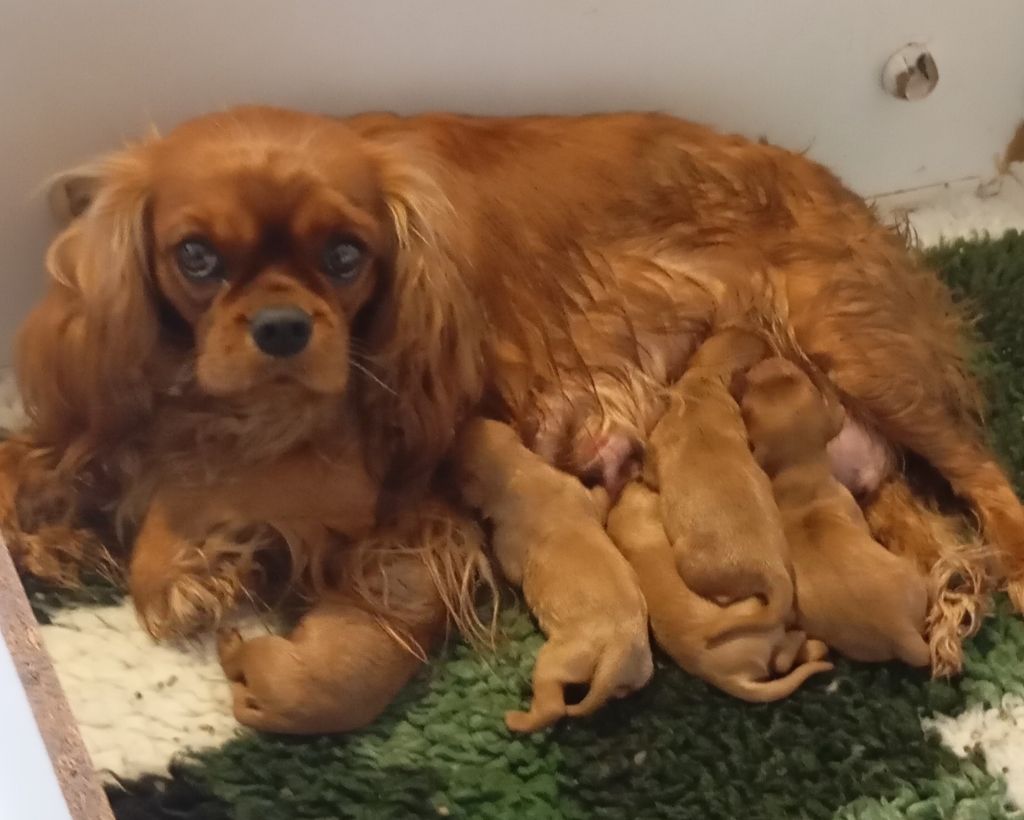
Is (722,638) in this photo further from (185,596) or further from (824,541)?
(185,596)

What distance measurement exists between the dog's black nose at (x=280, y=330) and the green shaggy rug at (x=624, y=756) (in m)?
0.44

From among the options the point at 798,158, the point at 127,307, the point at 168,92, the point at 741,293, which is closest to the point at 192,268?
the point at 127,307

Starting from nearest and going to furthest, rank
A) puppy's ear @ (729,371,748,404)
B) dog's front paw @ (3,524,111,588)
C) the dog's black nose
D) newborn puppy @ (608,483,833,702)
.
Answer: the dog's black nose
newborn puppy @ (608,483,833,702)
dog's front paw @ (3,524,111,588)
puppy's ear @ (729,371,748,404)

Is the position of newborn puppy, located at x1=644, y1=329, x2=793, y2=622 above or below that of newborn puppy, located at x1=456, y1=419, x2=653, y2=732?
above

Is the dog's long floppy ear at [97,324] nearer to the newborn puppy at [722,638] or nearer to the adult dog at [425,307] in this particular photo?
the adult dog at [425,307]

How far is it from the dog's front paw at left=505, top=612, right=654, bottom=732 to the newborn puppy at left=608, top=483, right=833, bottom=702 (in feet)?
0.18

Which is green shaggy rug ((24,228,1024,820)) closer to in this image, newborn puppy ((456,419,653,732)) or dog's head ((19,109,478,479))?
newborn puppy ((456,419,653,732))

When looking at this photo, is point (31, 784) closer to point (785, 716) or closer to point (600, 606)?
point (600, 606)

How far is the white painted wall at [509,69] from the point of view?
1.79 m

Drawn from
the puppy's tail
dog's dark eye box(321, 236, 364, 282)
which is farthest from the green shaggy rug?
dog's dark eye box(321, 236, 364, 282)

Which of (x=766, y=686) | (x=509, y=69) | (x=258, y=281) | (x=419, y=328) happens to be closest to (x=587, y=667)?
(x=766, y=686)

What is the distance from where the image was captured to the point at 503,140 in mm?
1864

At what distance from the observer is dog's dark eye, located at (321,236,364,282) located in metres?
1.54

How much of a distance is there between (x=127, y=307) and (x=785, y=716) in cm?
92
